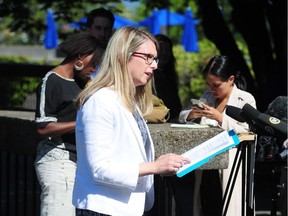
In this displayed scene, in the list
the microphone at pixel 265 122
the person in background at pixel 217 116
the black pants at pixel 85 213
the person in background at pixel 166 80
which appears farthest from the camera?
the person in background at pixel 166 80

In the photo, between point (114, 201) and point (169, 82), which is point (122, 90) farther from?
point (169, 82)

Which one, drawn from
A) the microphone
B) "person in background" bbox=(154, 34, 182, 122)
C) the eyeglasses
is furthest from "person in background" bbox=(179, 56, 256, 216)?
the eyeglasses

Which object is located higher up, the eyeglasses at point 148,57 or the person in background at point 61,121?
the eyeglasses at point 148,57

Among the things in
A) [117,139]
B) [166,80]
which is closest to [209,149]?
[117,139]

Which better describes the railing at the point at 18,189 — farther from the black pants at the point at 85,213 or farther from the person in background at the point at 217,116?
the black pants at the point at 85,213

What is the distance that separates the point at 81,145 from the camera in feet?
11.5

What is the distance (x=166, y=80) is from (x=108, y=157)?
3184mm

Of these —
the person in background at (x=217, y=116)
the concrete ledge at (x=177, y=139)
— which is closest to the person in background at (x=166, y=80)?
the person in background at (x=217, y=116)

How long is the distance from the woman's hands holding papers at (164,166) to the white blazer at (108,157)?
4 cm

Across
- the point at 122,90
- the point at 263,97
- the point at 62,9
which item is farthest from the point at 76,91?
the point at 62,9

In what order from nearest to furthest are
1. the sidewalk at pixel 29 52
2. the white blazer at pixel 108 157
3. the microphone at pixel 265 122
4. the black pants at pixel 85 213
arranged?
1. the white blazer at pixel 108 157
2. the black pants at pixel 85 213
3. the microphone at pixel 265 122
4. the sidewalk at pixel 29 52

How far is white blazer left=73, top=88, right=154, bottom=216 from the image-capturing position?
340cm

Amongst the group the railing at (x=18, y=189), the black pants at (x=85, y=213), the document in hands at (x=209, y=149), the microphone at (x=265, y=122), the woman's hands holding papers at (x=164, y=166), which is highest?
the microphone at (x=265, y=122)

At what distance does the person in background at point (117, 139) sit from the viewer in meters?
3.41
